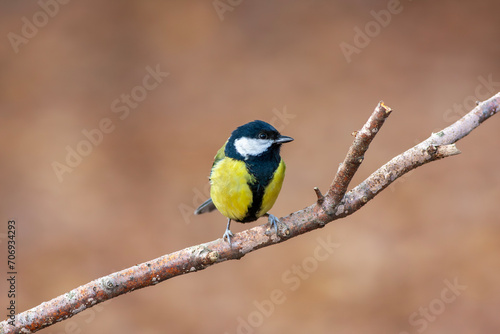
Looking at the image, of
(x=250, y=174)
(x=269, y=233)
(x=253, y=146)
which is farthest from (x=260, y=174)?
(x=269, y=233)

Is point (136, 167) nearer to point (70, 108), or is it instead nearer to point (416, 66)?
point (70, 108)

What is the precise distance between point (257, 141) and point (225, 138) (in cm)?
305

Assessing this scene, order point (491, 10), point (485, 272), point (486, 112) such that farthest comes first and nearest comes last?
point (491, 10) < point (485, 272) < point (486, 112)

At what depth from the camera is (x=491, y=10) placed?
532 cm

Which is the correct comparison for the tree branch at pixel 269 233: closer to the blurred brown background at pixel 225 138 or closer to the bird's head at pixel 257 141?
the bird's head at pixel 257 141

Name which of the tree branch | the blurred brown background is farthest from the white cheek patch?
the blurred brown background

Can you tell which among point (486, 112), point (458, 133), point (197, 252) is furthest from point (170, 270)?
point (486, 112)

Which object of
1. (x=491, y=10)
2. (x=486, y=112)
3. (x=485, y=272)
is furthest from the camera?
(x=491, y=10)

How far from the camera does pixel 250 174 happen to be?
7.72 ft

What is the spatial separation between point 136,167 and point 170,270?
3.60 metres

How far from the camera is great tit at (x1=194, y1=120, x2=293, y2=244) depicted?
2352 millimetres

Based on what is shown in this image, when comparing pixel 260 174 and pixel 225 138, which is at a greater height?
pixel 260 174

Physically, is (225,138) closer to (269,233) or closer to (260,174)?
(260,174)

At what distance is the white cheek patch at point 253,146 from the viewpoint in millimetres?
2398
